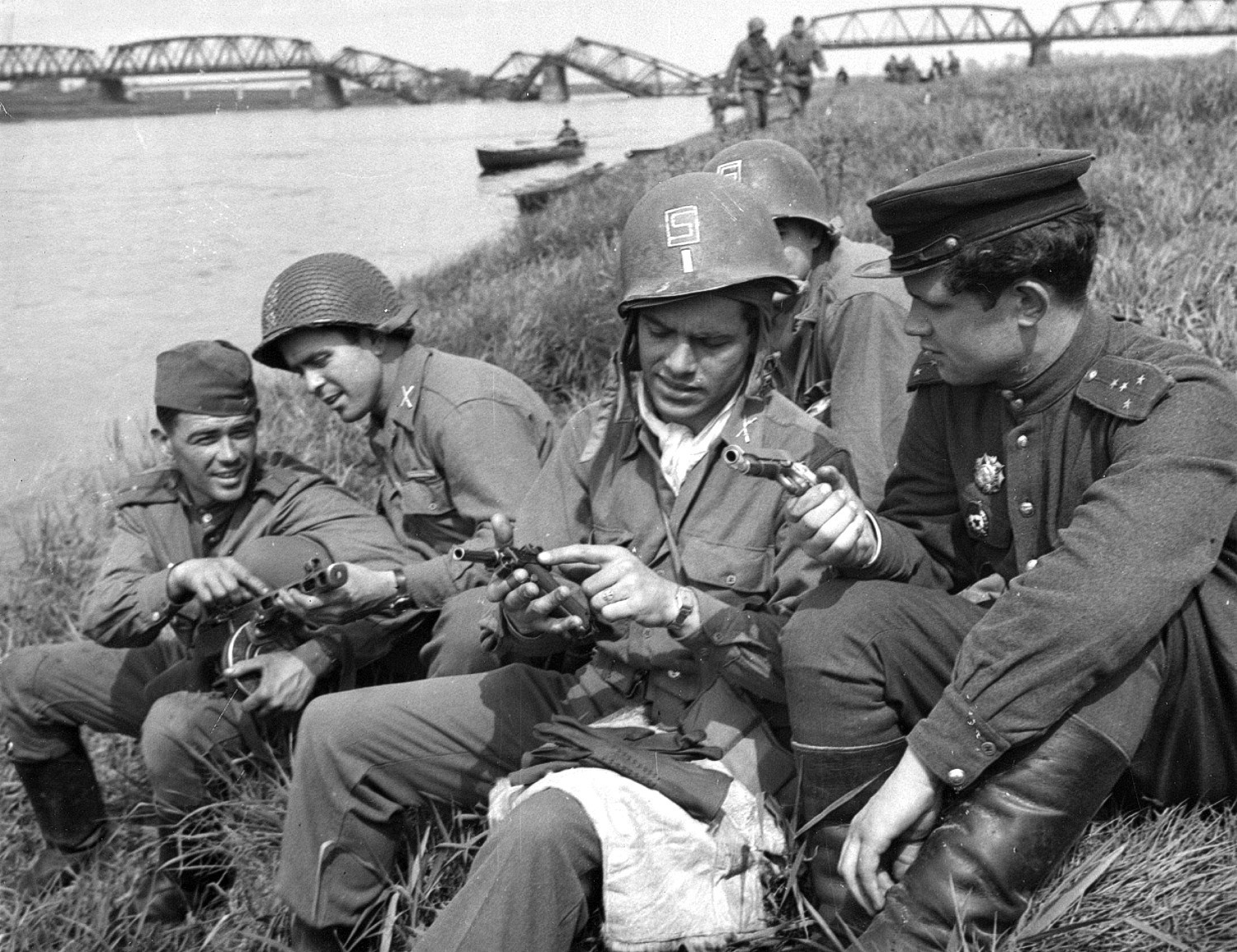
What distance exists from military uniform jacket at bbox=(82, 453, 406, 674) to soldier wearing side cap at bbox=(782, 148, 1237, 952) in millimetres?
1770

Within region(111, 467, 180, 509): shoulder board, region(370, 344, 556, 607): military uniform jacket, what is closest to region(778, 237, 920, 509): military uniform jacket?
region(370, 344, 556, 607): military uniform jacket

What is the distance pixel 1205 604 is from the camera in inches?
97.8

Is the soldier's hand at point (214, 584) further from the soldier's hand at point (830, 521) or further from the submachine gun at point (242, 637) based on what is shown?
the soldier's hand at point (830, 521)

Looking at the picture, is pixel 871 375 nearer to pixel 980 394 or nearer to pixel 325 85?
pixel 980 394

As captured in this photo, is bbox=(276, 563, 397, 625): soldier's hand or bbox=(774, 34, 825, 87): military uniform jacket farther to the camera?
bbox=(774, 34, 825, 87): military uniform jacket

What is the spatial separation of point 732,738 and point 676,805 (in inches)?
10.5

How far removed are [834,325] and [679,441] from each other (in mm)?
1326

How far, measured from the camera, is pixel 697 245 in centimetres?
314

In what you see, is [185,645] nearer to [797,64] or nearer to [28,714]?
[28,714]

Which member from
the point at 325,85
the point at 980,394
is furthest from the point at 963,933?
the point at 325,85

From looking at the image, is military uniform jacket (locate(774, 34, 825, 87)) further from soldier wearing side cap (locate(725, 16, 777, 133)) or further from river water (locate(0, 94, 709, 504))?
river water (locate(0, 94, 709, 504))

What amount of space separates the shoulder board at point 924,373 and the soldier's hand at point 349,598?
5.54 feet

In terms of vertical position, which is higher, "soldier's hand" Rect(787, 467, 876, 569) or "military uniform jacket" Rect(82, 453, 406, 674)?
"soldier's hand" Rect(787, 467, 876, 569)

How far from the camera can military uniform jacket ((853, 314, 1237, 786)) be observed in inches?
93.6
